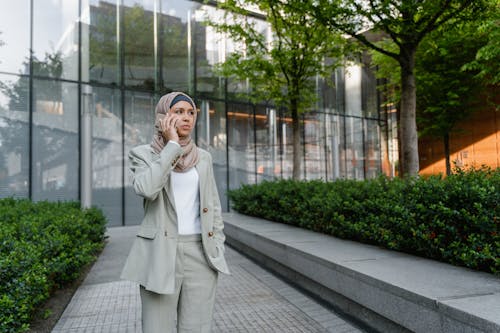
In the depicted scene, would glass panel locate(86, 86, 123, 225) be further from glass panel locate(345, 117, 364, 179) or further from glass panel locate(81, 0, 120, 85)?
glass panel locate(345, 117, 364, 179)

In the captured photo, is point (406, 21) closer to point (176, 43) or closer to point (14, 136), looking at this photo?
point (176, 43)

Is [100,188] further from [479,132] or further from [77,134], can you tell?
[479,132]

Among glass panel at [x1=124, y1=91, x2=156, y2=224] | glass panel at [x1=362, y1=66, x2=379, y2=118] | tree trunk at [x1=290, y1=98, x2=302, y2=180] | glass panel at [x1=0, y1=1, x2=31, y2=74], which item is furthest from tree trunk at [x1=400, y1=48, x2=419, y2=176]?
glass panel at [x1=362, y1=66, x2=379, y2=118]

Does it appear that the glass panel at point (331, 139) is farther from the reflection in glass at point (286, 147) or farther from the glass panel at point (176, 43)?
the glass panel at point (176, 43)

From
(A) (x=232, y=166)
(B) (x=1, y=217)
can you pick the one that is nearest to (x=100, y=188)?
(A) (x=232, y=166)

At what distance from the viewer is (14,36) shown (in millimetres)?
12539

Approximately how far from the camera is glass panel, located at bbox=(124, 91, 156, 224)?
14.3 m

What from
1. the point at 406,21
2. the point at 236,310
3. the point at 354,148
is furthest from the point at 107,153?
the point at 354,148

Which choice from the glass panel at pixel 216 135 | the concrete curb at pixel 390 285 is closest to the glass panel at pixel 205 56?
the glass panel at pixel 216 135

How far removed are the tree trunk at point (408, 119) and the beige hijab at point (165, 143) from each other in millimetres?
5472

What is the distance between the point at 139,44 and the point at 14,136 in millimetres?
5809

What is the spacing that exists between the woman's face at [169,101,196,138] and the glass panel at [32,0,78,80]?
42.4 feet

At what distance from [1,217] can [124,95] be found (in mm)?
9206

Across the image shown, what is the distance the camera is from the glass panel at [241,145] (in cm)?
1698
